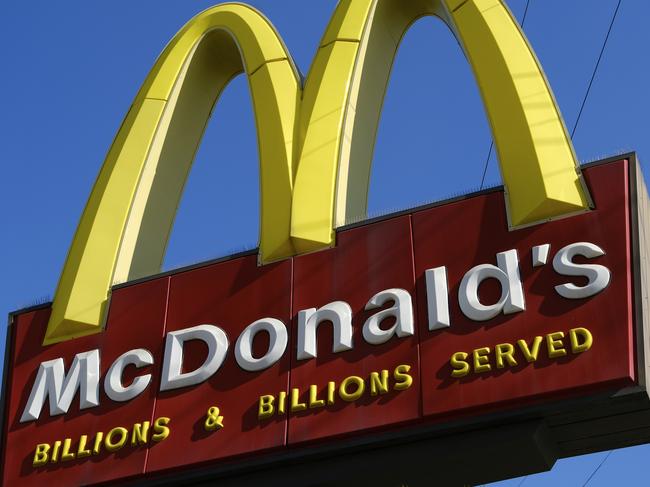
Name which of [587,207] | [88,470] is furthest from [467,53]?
[88,470]

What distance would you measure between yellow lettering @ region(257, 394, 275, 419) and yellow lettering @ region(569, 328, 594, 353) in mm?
3127

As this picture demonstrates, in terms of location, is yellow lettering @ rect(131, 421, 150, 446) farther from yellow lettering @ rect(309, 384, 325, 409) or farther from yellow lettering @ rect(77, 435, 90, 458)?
yellow lettering @ rect(309, 384, 325, 409)

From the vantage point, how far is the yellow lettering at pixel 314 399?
11.5 metres

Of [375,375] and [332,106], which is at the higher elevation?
[332,106]

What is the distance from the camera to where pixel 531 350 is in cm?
1074

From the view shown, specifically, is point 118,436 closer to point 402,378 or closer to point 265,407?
point 265,407

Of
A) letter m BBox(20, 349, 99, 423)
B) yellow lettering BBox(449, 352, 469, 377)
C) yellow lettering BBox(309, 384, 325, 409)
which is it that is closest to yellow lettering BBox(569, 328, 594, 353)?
yellow lettering BBox(449, 352, 469, 377)

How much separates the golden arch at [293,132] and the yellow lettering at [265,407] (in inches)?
67.6

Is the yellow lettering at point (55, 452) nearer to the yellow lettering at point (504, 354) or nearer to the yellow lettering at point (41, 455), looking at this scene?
the yellow lettering at point (41, 455)

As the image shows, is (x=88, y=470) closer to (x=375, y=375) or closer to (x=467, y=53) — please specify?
(x=375, y=375)

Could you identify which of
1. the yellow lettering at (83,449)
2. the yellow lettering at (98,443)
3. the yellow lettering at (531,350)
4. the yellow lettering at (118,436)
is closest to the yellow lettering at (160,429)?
the yellow lettering at (118,436)

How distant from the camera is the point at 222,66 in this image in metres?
15.8

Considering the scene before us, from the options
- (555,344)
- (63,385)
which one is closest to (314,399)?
(555,344)

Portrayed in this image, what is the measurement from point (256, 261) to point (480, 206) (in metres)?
2.63
